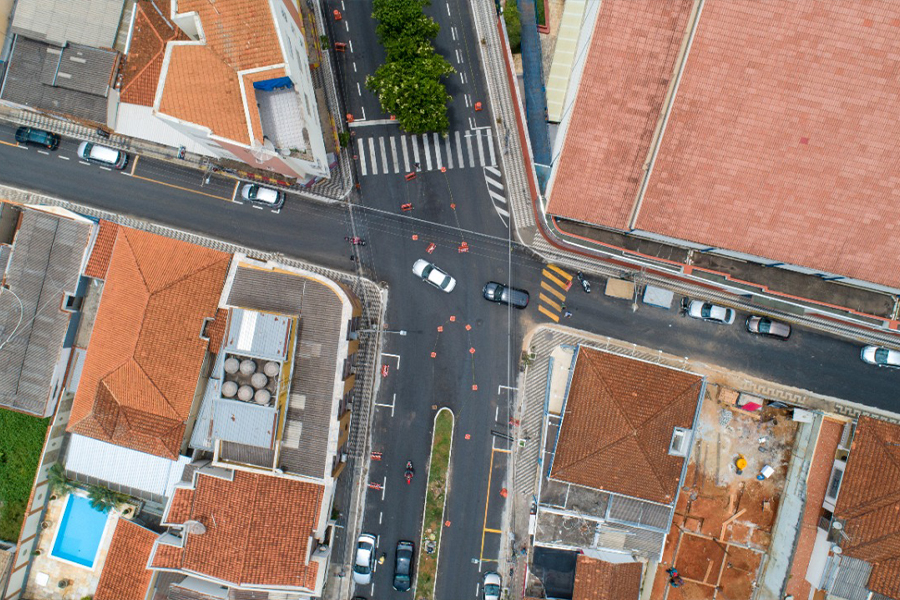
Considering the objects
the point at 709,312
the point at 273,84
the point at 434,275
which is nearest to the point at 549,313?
the point at 434,275

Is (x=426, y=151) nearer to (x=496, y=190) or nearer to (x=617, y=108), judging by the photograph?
(x=496, y=190)

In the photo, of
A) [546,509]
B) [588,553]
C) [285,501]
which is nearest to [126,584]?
[285,501]

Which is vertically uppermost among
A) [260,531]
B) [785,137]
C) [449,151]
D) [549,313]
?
[785,137]

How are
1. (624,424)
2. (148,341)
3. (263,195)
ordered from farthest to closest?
(263,195)
(148,341)
(624,424)

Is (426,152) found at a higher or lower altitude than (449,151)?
lower

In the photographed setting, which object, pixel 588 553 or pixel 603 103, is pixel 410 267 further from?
pixel 588 553

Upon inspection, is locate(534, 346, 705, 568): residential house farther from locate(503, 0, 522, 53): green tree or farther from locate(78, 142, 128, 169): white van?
locate(78, 142, 128, 169): white van

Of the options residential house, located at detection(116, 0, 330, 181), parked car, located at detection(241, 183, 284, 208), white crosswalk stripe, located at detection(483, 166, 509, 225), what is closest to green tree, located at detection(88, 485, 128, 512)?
parked car, located at detection(241, 183, 284, 208)
